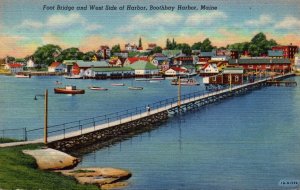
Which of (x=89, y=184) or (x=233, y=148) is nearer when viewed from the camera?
(x=89, y=184)

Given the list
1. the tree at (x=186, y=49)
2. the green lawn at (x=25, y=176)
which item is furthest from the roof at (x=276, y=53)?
the green lawn at (x=25, y=176)

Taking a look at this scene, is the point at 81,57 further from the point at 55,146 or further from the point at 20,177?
the point at 20,177

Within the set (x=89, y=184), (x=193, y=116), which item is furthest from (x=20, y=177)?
(x=193, y=116)

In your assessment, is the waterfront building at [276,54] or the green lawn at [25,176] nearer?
the green lawn at [25,176]

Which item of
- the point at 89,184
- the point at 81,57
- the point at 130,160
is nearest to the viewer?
the point at 89,184

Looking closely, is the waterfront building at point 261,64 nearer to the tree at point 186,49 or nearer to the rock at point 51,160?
→ the tree at point 186,49

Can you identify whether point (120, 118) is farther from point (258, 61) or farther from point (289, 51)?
point (289, 51)

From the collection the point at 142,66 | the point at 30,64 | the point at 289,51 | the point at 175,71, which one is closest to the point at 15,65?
the point at 30,64
